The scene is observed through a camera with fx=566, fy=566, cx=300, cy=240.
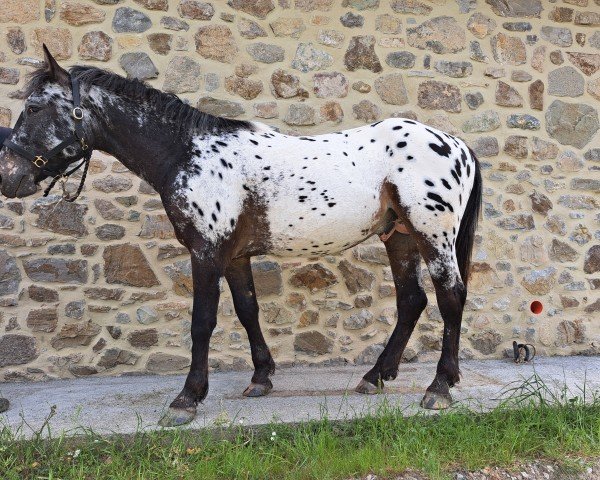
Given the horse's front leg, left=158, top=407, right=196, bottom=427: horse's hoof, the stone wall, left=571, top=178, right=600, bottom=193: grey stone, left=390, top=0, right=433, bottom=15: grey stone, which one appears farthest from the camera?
left=571, top=178, right=600, bottom=193: grey stone

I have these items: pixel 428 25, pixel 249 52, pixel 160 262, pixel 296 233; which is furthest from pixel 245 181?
pixel 428 25

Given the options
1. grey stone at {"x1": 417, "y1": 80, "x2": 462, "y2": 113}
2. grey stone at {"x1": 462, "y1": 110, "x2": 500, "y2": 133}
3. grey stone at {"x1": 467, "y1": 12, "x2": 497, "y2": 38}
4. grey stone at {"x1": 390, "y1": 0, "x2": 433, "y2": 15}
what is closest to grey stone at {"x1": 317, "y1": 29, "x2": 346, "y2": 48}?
grey stone at {"x1": 390, "y1": 0, "x2": 433, "y2": 15}

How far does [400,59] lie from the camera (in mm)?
4773

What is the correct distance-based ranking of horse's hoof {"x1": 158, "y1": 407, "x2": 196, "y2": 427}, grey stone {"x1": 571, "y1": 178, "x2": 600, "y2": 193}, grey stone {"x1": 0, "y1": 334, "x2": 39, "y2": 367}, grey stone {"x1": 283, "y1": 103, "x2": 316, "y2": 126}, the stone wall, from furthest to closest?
grey stone {"x1": 571, "y1": 178, "x2": 600, "y2": 193}, grey stone {"x1": 283, "y1": 103, "x2": 316, "y2": 126}, the stone wall, grey stone {"x1": 0, "y1": 334, "x2": 39, "y2": 367}, horse's hoof {"x1": 158, "y1": 407, "x2": 196, "y2": 427}

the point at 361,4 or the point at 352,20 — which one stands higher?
the point at 361,4

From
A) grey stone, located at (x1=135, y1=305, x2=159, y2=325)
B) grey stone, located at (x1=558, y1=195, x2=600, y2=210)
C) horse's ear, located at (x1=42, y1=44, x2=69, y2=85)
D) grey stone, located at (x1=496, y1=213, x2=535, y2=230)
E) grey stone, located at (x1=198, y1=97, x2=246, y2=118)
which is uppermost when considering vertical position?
horse's ear, located at (x1=42, y1=44, x2=69, y2=85)

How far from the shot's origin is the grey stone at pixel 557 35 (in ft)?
16.5

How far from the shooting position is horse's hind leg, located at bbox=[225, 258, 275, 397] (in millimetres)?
3434

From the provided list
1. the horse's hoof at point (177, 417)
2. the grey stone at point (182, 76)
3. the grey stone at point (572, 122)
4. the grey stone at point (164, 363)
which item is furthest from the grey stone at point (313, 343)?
the grey stone at point (572, 122)

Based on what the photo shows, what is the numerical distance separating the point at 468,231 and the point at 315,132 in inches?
66.9

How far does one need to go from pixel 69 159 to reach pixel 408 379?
2602 millimetres

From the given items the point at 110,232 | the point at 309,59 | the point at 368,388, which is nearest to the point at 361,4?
the point at 309,59

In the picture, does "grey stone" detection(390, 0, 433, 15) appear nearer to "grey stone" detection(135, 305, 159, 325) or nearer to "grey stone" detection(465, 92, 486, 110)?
"grey stone" detection(465, 92, 486, 110)

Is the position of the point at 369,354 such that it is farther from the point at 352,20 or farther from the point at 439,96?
the point at 352,20
